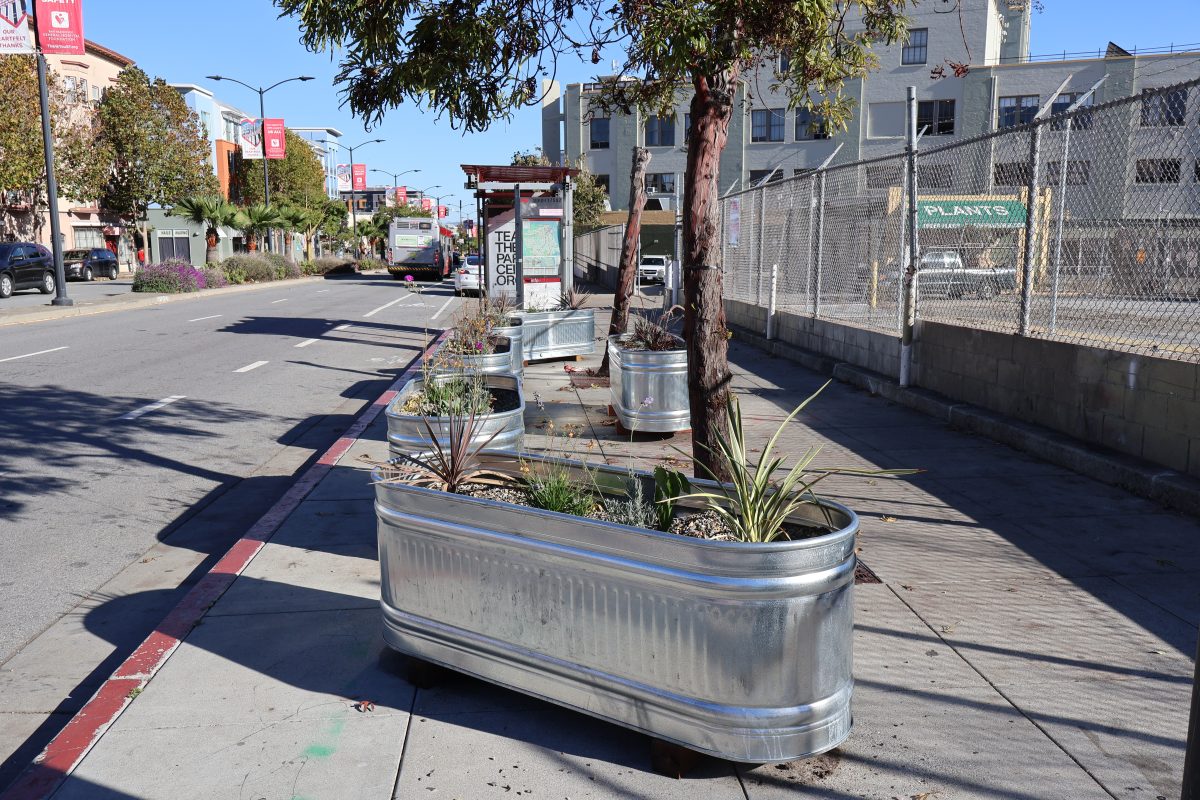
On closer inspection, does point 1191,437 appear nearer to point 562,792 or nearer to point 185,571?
point 562,792

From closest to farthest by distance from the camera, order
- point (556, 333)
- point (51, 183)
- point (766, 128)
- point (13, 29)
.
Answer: point (556, 333), point (13, 29), point (51, 183), point (766, 128)

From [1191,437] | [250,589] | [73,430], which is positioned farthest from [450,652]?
[73,430]

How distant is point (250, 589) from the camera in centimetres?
529

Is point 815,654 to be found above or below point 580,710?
above

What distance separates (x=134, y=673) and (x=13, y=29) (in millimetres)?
24677

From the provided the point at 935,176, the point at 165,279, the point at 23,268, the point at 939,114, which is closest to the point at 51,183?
the point at 165,279

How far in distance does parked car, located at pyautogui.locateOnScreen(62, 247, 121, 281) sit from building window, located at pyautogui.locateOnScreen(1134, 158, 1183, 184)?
151ft

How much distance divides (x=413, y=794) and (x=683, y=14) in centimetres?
382

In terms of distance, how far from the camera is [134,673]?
13.9 ft

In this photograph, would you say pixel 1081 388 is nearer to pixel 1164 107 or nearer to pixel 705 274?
pixel 1164 107

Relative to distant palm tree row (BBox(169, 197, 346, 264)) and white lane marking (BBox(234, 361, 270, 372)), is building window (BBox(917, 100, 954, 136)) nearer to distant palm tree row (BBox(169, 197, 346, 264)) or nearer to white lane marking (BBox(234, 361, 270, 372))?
distant palm tree row (BBox(169, 197, 346, 264))

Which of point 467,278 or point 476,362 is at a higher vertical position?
point 467,278

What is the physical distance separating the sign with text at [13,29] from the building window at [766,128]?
122 ft

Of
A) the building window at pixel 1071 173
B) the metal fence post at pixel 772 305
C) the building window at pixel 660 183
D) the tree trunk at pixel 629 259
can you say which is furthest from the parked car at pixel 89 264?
the building window at pixel 1071 173
